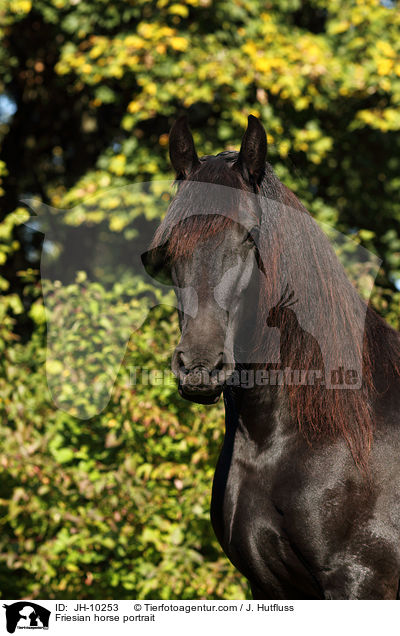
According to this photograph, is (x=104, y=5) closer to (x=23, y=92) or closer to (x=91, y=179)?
(x=91, y=179)

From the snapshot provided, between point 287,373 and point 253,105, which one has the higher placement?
point 253,105

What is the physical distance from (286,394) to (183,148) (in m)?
0.97

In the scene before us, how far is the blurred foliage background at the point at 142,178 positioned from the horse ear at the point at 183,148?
102 centimetres

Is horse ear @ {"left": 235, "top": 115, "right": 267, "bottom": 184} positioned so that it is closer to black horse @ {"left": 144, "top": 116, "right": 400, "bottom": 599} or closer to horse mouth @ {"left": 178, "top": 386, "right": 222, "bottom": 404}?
black horse @ {"left": 144, "top": 116, "right": 400, "bottom": 599}

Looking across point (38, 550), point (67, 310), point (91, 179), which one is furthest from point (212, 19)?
point (38, 550)

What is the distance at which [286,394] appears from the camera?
7.32ft

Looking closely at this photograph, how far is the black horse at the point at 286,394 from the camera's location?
2.02 m

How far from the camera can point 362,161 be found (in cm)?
792

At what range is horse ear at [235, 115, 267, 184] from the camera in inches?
85.1

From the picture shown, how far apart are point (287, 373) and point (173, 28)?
19.1ft
